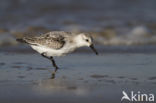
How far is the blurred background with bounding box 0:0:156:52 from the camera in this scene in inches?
417

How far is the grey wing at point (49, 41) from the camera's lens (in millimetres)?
7836

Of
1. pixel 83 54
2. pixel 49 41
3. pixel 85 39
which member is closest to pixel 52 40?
pixel 49 41

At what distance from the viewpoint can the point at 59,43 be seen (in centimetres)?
782

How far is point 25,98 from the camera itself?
5.83 m

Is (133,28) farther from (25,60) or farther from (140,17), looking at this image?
(25,60)

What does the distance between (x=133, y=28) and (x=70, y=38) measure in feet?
12.8

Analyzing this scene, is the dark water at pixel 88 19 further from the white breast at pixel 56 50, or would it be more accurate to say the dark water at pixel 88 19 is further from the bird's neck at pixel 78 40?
the bird's neck at pixel 78 40

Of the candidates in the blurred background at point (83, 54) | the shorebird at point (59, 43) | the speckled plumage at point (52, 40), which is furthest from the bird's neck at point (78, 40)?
the blurred background at point (83, 54)

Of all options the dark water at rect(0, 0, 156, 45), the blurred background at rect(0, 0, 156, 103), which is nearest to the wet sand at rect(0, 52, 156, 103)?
the blurred background at rect(0, 0, 156, 103)

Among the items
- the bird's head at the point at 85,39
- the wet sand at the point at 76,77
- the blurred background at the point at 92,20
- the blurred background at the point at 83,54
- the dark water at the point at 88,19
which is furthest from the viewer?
the dark water at the point at 88,19

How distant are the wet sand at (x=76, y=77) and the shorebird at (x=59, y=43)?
308mm

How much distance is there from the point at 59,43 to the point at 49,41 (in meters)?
0.20

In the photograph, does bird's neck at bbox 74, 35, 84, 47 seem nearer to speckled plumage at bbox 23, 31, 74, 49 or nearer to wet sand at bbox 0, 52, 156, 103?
speckled plumage at bbox 23, 31, 74, 49

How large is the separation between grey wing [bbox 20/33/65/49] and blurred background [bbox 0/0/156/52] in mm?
2037
